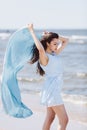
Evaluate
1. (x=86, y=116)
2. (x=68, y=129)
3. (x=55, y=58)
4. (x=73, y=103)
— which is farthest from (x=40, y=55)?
(x=73, y=103)

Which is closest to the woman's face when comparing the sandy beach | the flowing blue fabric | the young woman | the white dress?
the young woman

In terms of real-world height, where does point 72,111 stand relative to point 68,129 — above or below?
A: below

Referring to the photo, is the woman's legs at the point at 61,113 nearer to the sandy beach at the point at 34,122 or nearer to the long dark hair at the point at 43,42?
the long dark hair at the point at 43,42

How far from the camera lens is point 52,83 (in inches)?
201

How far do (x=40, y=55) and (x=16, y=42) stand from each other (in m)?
0.49

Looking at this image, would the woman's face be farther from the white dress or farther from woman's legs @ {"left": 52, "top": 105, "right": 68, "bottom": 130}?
woman's legs @ {"left": 52, "top": 105, "right": 68, "bottom": 130}

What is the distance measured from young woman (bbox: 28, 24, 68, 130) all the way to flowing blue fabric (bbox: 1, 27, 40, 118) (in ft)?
0.59

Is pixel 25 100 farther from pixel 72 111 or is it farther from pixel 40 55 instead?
pixel 40 55

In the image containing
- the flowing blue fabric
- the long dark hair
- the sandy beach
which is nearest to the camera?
the long dark hair

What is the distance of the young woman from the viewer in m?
5.05

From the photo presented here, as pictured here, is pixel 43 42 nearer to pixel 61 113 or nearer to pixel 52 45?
pixel 52 45

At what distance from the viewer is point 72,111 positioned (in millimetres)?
8688

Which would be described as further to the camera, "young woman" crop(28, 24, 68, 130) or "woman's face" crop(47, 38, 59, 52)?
"woman's face" crop(47, 38, 59, 52)

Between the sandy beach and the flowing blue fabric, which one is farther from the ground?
the flowing blue fabric
